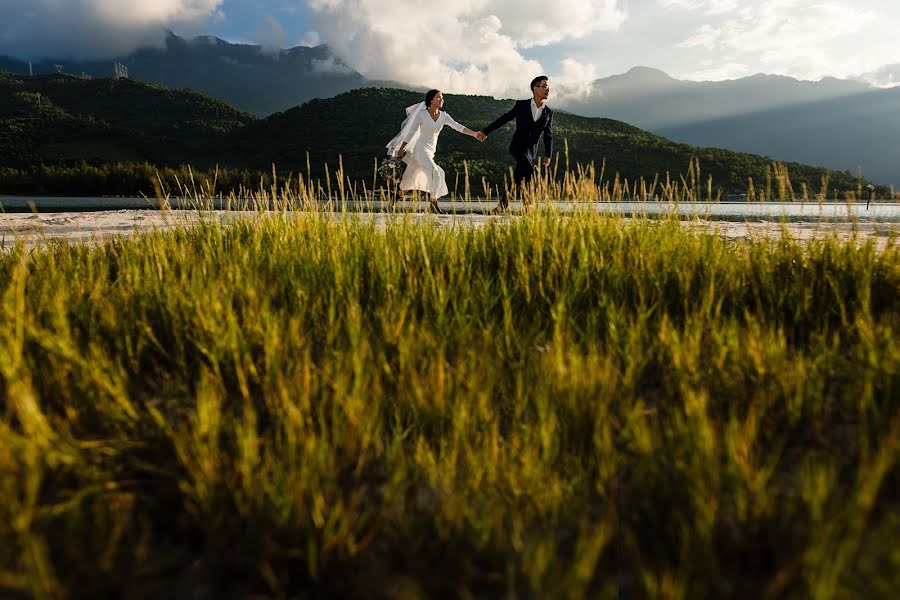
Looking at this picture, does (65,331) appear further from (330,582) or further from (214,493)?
(330,582)

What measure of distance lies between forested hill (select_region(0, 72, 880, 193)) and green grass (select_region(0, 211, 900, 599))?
30870mm

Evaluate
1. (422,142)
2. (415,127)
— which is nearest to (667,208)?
(415,127)

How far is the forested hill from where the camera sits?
47094 mm

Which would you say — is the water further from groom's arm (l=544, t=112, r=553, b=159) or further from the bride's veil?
groom's arm (l=544, t=112, r=553, b=159)

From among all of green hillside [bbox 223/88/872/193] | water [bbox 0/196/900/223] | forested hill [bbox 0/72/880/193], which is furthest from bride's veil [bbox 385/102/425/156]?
green hillside [bbox 223/88/872/193]

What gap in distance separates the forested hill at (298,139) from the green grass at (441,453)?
101ft

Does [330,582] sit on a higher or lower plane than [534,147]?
lower

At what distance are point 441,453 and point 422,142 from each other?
816 centimetres

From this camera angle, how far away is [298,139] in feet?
198

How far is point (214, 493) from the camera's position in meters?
1.45

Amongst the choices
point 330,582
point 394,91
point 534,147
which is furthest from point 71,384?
point 394,91

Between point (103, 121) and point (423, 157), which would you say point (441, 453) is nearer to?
point (423, 157)

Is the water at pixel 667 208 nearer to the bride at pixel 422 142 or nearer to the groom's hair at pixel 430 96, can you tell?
the bride at pixel 422 142

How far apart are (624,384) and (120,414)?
5.86 ft
